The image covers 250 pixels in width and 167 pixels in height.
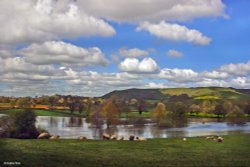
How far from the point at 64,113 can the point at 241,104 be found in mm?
84381

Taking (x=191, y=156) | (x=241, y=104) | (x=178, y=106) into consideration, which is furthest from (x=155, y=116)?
(x=191, y=156)

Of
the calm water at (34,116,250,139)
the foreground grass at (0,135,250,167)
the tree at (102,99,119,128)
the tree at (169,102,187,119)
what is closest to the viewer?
the foreground grass at (0,135,250,167)

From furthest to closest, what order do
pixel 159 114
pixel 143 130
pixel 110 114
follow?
pixel 159 114
pixel 110 114
pixel 143 130

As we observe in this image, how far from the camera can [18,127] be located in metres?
51.4

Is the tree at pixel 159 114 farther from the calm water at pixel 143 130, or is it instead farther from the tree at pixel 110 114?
the tree at pixel 110 114

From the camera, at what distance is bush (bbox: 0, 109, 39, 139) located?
50.8m

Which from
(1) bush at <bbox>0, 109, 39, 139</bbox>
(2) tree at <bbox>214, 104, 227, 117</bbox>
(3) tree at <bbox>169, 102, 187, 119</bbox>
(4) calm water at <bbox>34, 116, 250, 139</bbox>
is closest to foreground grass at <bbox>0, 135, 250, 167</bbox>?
(1) bush at <bbox>0, 109, 39, 139</bbox>

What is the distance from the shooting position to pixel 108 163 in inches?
949

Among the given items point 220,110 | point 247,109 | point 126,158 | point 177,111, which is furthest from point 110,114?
point 247,109

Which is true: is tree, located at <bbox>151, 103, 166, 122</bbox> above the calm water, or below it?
above

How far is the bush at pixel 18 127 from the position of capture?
50844mm

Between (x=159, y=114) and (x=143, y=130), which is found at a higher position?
(x=159, y=114)

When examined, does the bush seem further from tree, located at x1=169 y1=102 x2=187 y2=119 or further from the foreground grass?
tree, located at x1=169 y1=102 x2=187 y2=119

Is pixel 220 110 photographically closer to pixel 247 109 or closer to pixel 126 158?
pixel 247 109
